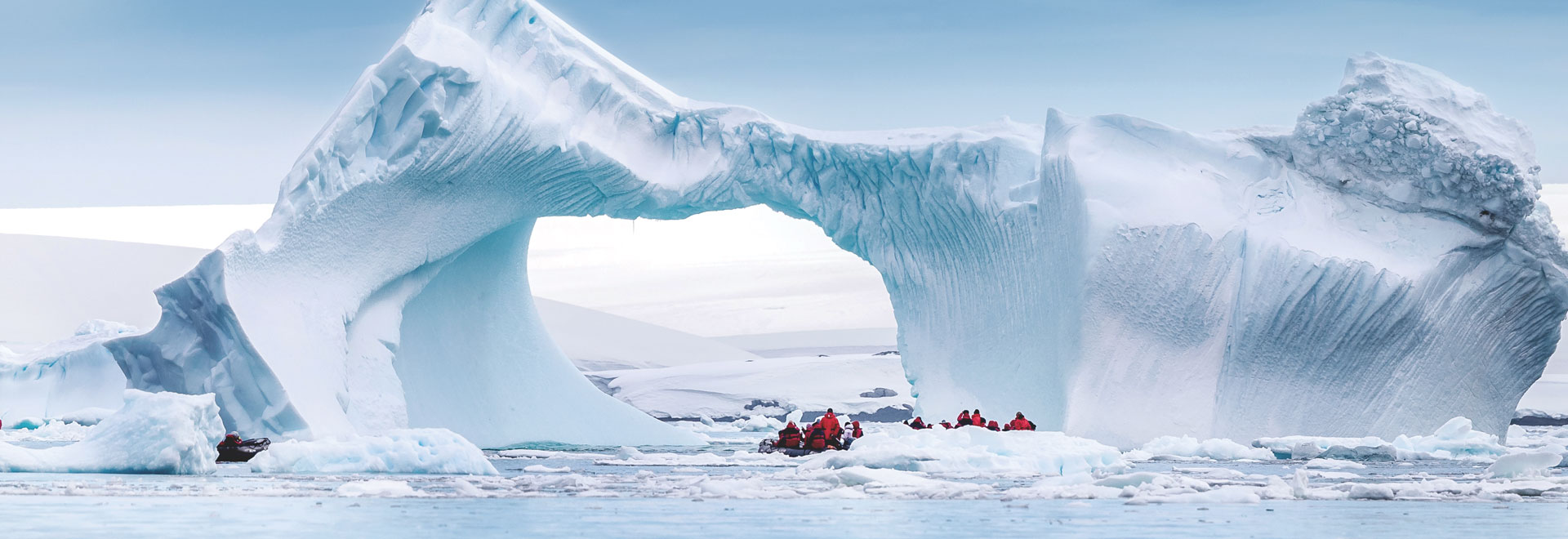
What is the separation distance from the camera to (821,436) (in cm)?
1468

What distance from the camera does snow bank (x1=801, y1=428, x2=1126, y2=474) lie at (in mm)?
11602

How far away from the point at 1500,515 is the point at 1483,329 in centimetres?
848

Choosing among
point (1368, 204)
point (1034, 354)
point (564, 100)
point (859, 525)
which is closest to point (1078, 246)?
point (1034, 354)

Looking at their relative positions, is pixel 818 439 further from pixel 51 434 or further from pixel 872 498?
pixel 51 434

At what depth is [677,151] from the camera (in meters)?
17.6

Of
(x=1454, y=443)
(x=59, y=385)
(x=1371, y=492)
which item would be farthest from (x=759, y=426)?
(x=1371, y=492)

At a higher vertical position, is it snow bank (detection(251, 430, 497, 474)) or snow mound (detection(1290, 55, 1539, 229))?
snow mound (detection(1290, 55, 1539, 229))

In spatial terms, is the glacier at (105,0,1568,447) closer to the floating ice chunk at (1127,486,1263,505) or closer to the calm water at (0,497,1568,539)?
the calm water at (0,497,1568,539)

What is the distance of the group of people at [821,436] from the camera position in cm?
1462

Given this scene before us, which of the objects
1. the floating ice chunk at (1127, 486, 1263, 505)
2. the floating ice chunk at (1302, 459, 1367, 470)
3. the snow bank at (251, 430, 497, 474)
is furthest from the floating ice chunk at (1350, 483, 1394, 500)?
the snow bank at (251, 430, 497, 474)

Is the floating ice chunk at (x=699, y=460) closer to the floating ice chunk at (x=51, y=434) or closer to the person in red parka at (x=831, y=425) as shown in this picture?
the person in red parka at (x=831, y=425)

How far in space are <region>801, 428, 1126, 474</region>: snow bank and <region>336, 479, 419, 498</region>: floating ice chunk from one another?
10.9 feet

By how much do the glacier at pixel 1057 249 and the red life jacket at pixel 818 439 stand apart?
233 centimetres

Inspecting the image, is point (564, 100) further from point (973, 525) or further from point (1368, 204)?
point (973, 525)
